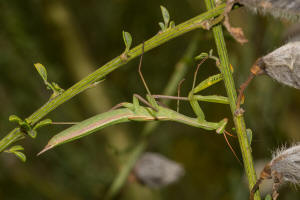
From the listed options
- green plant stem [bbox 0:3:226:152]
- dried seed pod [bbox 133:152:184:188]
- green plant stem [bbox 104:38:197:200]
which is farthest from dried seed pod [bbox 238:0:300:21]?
dried seed pod [bbox 133:152:184:188]

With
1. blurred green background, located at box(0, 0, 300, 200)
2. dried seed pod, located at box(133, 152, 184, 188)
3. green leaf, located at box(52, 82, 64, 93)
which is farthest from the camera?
blurred green background, located at box(0, 0, 300, 200)

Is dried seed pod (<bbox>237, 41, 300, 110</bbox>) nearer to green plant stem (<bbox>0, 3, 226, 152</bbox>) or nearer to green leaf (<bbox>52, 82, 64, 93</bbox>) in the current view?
green plant stem (<bbox>0, 3, 226, 152</bbox>)

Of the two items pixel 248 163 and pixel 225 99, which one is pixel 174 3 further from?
pixel 248 163

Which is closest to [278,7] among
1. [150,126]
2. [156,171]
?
[150,126]

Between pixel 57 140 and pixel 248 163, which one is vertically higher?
pixel 57 140

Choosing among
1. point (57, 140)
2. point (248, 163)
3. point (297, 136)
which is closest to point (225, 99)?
point (248, 163)

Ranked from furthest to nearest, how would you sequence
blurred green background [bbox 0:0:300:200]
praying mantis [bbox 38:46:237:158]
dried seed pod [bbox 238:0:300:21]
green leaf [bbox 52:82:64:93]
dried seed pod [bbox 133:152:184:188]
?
1. blurred green background [bbox 0:0:300:200]
2. dried seed pod [bbox 133:152:184:188]
3. praying mantis [bbox 38:46:237:158]
4. green leaf [bbox 52:82:64:93]
5. dried seed pod [bbox 238:0:300:21]

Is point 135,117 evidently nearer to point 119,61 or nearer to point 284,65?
point 119,61
